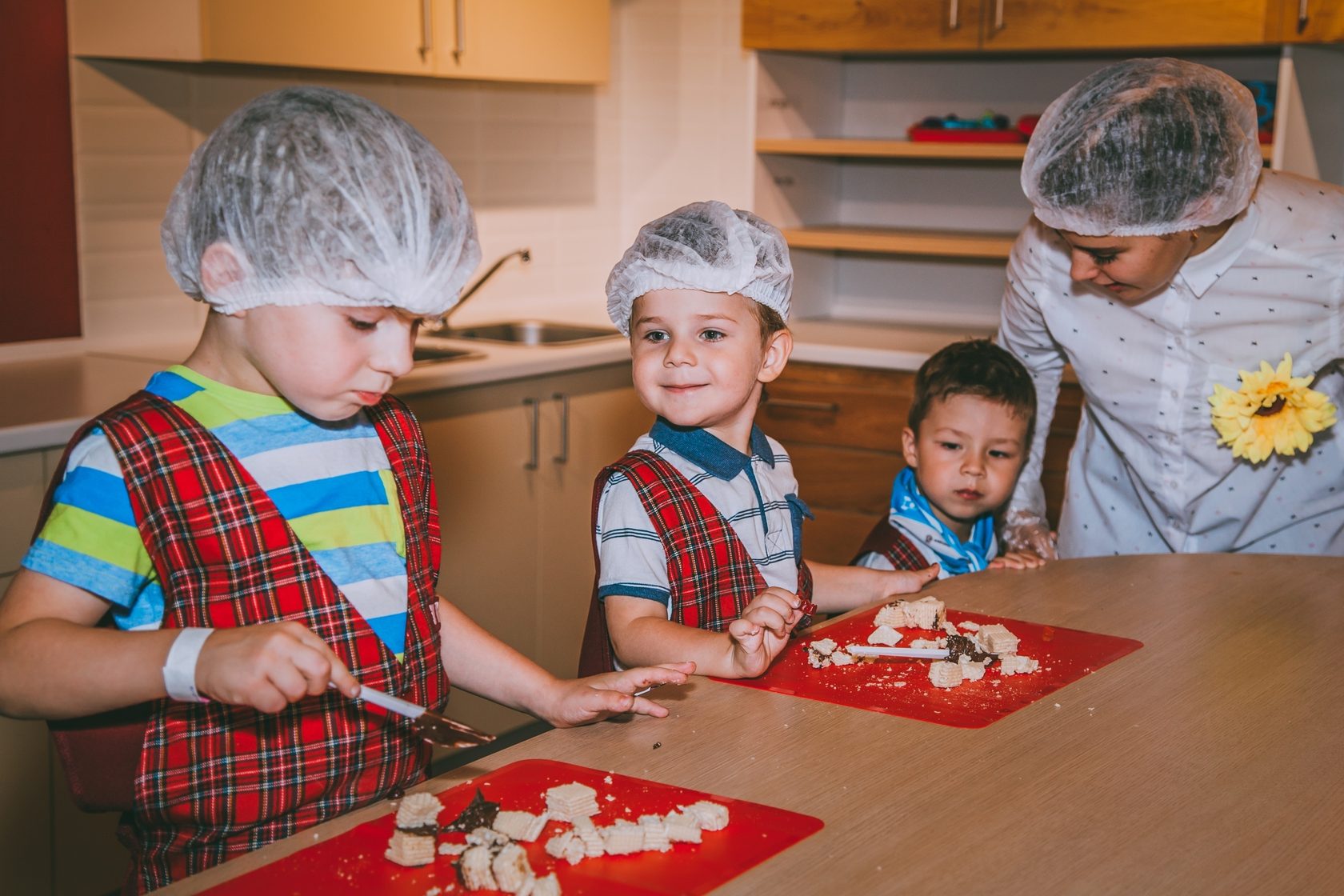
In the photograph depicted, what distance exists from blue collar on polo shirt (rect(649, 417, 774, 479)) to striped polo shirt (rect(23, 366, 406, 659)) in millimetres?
374

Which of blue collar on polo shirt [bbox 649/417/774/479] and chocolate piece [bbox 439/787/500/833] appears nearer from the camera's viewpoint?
chocolate piece [bbox 439/787/500/833]

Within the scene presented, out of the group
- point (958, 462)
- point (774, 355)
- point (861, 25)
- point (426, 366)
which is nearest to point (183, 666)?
point (774, 355)

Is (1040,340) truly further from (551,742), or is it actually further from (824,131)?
(824,131)

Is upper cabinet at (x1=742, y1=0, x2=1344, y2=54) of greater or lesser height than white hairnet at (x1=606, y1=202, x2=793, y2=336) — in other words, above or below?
above

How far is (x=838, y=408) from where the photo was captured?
3.55m

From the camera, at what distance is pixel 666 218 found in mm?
1629

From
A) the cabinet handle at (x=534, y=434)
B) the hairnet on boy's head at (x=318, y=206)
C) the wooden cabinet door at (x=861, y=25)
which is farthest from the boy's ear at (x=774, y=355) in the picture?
the wooden cabinet door at (x=861, y=25)

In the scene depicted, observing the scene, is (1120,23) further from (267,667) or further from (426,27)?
(267,667)

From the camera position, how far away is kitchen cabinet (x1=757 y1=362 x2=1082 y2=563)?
11.4ft

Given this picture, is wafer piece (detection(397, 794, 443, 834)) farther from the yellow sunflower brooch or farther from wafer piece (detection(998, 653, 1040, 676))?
the yellow sunflower brooch

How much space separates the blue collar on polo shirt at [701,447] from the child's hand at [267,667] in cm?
68

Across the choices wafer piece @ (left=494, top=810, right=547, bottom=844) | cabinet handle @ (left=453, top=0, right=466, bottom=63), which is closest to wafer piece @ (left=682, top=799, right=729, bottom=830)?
wafer piece @ (left=494, top=810, right=547, bottom=844)

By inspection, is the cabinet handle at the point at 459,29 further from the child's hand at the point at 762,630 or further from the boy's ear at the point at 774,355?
the child's hand at the point at 762,630

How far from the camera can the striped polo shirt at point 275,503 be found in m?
1.15
